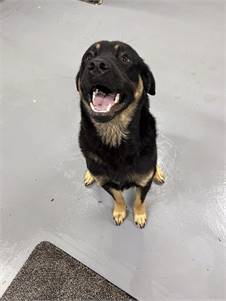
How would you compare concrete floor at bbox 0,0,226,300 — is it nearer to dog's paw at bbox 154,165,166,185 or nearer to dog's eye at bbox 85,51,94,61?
dog's paw at bbox 154,165,166,185

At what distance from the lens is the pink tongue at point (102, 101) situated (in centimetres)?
150

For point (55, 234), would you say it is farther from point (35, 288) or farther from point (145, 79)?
point (145, 79)

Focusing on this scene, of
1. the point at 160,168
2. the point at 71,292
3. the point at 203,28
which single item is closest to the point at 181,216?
the point at 160,168

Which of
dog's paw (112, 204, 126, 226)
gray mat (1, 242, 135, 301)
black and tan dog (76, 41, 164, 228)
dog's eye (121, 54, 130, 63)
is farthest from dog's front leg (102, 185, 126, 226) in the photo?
dog's eye (121, 54, 130, 63)

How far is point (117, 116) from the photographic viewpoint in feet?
5.06

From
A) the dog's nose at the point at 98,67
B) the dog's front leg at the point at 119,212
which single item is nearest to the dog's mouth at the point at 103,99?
the dog's nose at the point at 98,67

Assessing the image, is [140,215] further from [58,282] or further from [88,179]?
[58,282]

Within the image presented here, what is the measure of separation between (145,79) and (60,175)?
37.5 inches

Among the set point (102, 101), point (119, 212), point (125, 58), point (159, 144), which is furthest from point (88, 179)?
point (125, 58)

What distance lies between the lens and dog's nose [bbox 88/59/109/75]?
135 centimetres

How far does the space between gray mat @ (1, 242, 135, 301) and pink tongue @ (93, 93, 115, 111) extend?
2.92ft

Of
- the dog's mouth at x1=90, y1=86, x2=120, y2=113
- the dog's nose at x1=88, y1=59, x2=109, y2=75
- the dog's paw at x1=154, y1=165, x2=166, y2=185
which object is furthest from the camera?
the dog's paw at x1=154, y1=165, x2=166, y2=185

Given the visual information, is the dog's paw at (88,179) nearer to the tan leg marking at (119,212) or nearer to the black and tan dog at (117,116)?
the tan leg marking at (119,212)

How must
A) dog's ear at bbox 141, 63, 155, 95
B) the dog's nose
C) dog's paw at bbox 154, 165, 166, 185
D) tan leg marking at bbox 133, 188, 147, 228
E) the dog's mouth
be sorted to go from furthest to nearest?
dog's paw at bbox 154, 165, 166, 185
tan leg marking at bbox 133, 188, 147, 228
dog's ear at bbox 141, 63, 155, 95
the dog's mouth
the dog's nose
